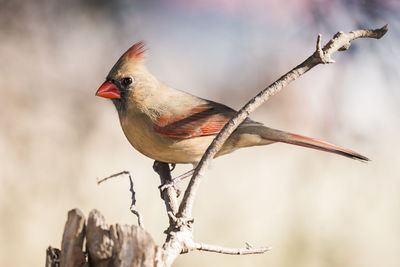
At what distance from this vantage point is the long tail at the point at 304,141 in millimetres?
1403

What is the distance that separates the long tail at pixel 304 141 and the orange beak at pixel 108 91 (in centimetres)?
50

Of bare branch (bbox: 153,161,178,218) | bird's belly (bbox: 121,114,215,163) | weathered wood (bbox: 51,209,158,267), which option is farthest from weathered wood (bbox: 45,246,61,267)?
bird's belly (bbox: 121,114,215,163)

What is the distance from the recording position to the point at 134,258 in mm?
1014

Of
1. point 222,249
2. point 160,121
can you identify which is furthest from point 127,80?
point 222,249

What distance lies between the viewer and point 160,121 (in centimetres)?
166

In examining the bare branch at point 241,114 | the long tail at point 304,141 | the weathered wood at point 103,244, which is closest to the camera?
the weathered wood at point 103,244

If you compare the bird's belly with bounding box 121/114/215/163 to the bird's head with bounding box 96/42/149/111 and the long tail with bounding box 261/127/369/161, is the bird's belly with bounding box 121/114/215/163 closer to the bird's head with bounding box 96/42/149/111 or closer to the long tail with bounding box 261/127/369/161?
the bird's head with bounding box 96/42/149/111

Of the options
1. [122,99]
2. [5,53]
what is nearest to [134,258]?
[122,99]

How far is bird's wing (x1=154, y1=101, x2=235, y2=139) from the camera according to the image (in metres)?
1.64

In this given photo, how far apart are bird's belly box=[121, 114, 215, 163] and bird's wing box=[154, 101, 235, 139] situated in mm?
18

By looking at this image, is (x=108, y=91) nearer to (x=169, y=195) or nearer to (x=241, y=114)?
(x=169, y=195)

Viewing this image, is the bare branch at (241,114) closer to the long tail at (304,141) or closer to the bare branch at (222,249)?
the bare branch at (222,249)

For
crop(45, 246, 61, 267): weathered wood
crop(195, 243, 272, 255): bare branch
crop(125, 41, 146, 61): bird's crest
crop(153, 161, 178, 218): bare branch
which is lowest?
crop(45, 246, 61, 267): weathered wood

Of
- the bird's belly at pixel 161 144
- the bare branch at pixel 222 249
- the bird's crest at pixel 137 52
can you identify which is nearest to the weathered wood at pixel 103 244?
the bare branch at pixel 222 249
